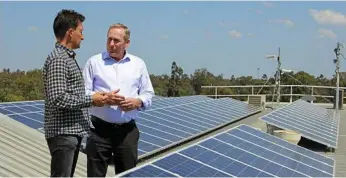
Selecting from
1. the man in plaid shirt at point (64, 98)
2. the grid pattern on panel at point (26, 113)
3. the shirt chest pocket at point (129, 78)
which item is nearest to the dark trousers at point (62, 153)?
the man in plaid shirt at point (64, 98)

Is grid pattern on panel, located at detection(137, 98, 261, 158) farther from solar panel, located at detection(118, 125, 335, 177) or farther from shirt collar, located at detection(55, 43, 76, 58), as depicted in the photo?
shirt collar, located at detection(55, 43, 76, 58)

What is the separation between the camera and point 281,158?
6.77m

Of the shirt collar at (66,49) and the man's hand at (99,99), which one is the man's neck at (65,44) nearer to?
the shirt collar at (66,49)

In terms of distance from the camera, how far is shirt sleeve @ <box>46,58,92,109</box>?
3.76m

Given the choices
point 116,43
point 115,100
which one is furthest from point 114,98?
point 116,43

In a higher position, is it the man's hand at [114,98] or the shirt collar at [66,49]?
the shirt collar at [66,49]

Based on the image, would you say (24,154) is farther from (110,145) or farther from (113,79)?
(113,79)

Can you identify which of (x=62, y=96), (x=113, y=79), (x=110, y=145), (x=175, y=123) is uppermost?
(x=113, y=79)

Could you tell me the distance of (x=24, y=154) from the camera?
259 inches

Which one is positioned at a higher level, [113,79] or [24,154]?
[113,79]

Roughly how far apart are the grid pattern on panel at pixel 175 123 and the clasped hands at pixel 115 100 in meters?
3.40

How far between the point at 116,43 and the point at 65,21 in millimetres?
592

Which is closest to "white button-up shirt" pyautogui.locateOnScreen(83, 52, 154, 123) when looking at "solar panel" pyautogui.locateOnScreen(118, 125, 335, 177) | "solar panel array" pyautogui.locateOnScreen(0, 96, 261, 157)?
"solar panel" pyautogui.locateOnScreen(118, 125, 335, 177)

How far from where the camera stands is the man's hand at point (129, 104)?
4.18 metres
